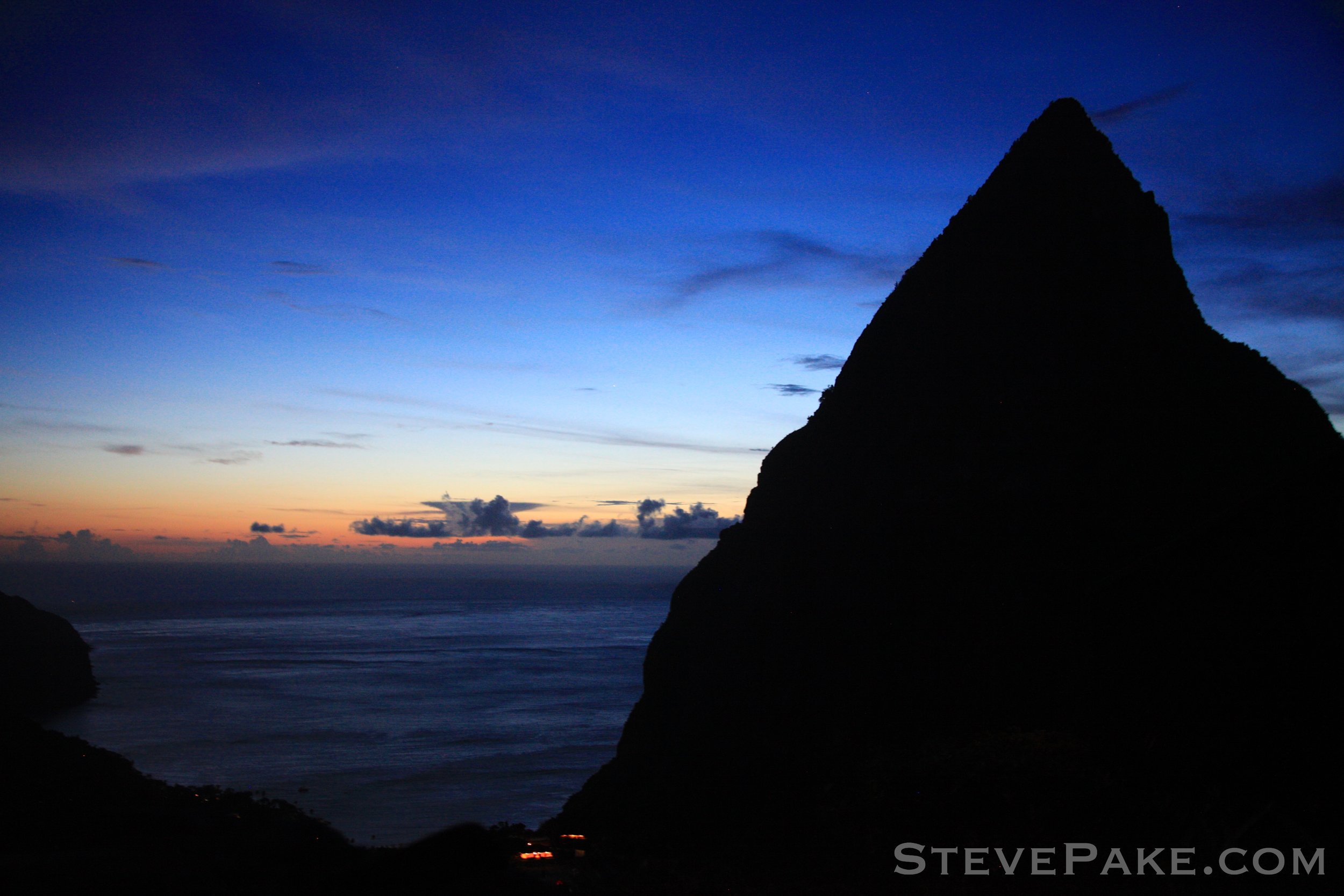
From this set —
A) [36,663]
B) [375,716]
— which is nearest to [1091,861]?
[375,716]

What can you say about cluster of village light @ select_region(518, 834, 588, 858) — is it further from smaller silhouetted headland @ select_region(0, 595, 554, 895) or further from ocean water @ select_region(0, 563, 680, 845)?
ocean water @ select_region(0, 563, 680, 845)

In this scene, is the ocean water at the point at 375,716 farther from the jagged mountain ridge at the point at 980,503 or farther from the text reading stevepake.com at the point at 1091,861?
the text reading stevepake.com at the point at 1091,861

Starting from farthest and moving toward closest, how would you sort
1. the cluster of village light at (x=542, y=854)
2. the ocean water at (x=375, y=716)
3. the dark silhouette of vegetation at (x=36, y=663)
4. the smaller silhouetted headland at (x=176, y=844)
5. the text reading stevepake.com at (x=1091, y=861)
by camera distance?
the dark silhouette of vegetation at (x=36, y=663), the ocean water at (x=375, y=716), the cluster of village light at (x=542, y=854), the smaller silhouetted headland at (x=176, y=844), the text reading stevepake.com at (x=1091, y=861)

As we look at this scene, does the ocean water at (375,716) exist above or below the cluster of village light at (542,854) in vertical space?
below

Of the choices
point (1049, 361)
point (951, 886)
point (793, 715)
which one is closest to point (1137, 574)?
point (951, 886)

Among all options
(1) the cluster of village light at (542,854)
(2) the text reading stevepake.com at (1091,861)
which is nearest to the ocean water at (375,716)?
(1) the cluster of village light at (542,854)

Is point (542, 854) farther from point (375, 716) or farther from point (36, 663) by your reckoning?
point (36, 663)

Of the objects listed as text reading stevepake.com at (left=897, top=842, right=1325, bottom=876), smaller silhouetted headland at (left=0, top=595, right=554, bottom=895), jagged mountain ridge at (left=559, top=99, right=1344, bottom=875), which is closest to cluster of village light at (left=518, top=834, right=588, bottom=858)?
smaller silhouetted headland at (left=0, top=595, right=554, bottom=895)
